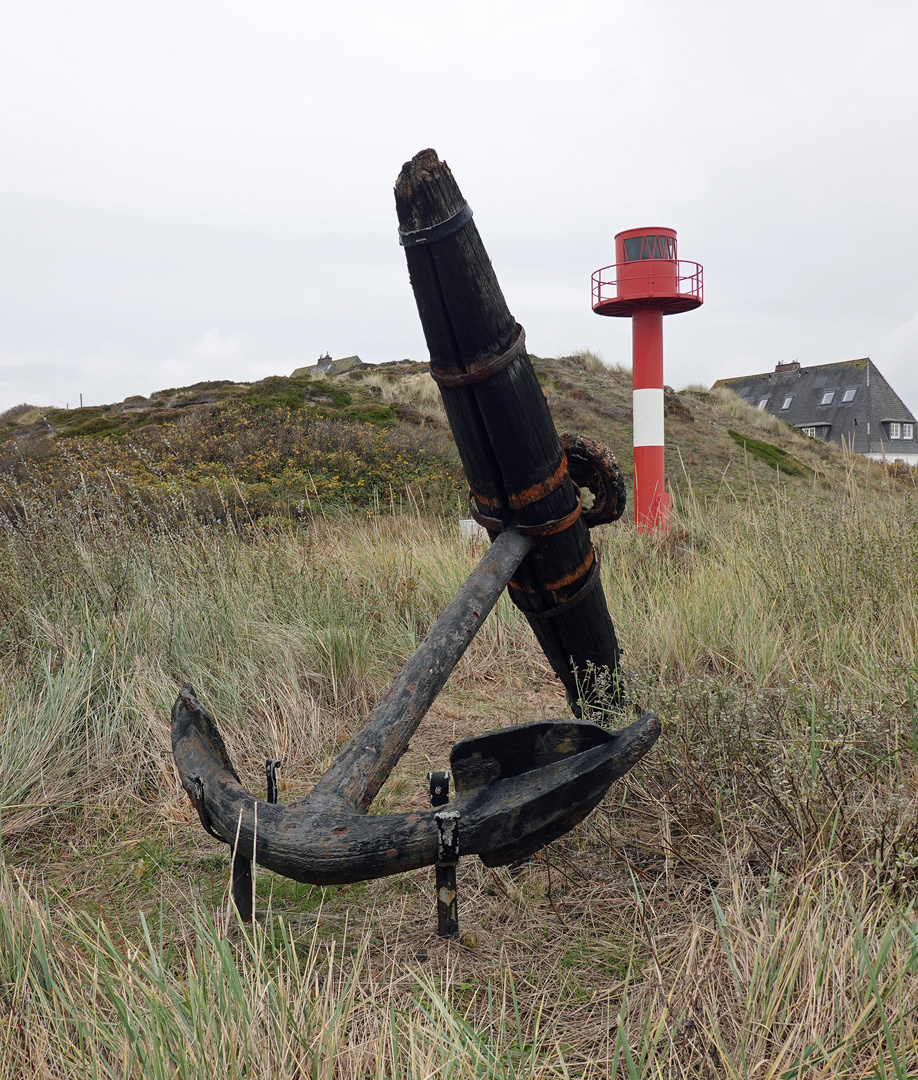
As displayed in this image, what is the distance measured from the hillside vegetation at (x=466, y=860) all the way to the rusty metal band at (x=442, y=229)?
1394mm

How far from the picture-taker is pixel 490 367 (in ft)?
5.71

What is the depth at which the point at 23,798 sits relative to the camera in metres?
2.62

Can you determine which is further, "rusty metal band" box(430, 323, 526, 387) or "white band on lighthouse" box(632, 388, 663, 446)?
"white band on lighthouse" box(632, 388, 663, 446)

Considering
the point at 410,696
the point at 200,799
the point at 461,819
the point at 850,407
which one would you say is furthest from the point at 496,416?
A: the point at 850,407

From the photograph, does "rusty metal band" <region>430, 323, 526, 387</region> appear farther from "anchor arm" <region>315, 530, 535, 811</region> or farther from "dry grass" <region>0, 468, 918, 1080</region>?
"dry grass" <region>0, 468, 918, 1080</region>

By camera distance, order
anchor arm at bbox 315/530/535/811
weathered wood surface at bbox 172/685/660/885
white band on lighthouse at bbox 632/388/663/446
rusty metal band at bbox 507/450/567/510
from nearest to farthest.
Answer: weathered wood surface at bbox 172/685/660/885
anchor arm at bbox 315/530/535/811
rusty metal band at bbox 507/450/567/510
white band on lighthouse at bbox 632/388/663/446

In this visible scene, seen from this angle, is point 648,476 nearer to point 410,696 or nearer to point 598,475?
point 598,475

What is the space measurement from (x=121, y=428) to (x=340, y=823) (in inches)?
617

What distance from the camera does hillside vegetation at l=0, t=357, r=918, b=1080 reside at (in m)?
1.29

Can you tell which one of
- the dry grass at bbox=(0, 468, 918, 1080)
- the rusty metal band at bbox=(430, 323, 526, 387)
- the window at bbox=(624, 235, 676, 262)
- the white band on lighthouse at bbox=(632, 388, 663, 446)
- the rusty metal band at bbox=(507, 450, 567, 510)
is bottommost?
the dry grass at bbox=(0, 468, 918, 1080)

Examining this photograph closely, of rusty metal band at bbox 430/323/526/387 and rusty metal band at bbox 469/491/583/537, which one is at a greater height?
rusty metal band at bbox 430/323/526/387

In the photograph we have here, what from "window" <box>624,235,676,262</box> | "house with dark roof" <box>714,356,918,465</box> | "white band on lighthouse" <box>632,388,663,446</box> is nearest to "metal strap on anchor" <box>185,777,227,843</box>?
"white band on lighthouse" <box>632,388,663,446</box>

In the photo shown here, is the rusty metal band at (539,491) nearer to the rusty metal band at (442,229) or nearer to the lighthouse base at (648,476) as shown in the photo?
the rusty metal band at (442,229)

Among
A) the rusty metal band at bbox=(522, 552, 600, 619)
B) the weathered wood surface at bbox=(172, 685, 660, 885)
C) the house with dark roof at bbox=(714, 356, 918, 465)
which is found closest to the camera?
the weathered wood surface at bbox=(172, 685, 660, 885)
